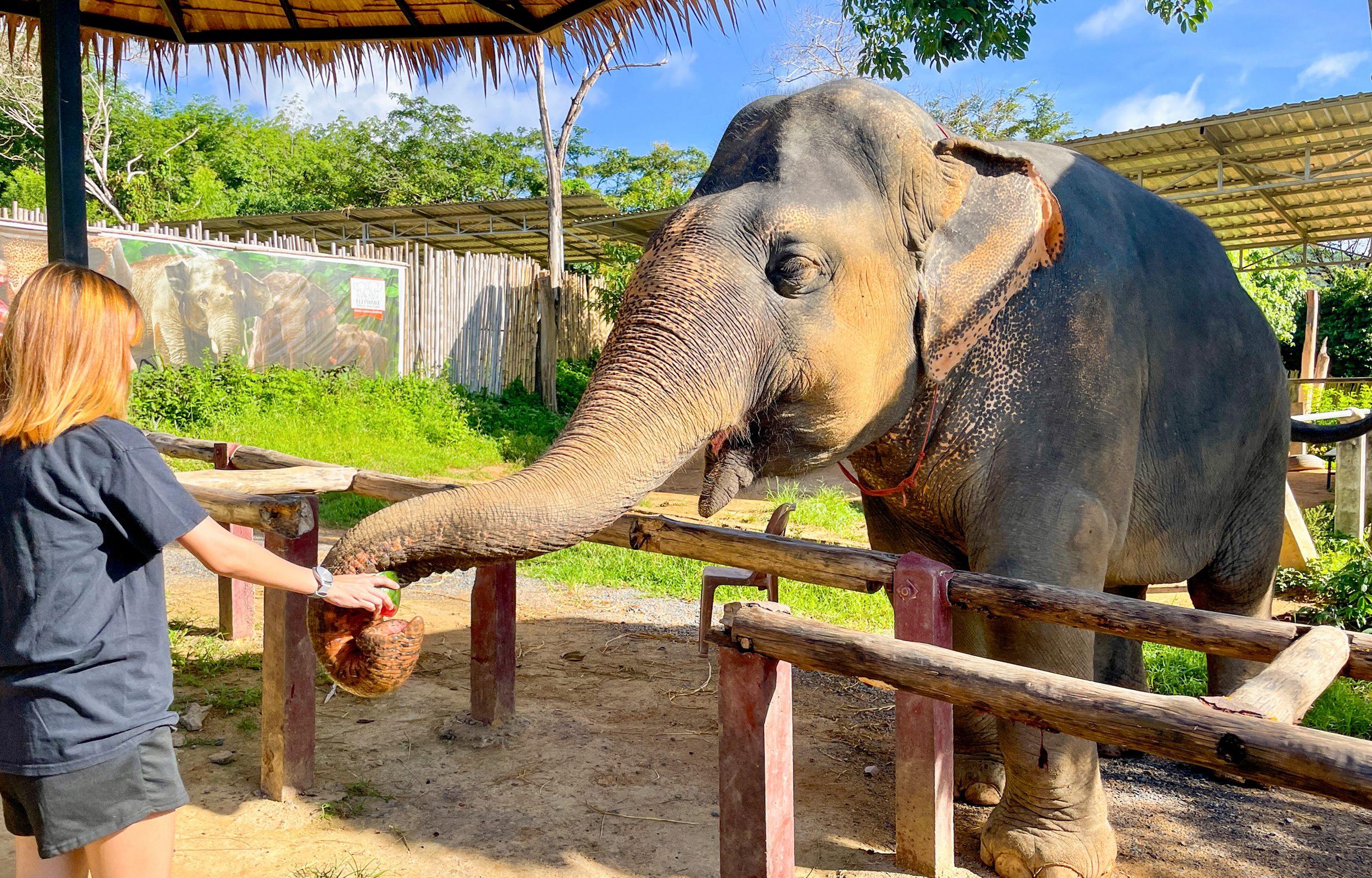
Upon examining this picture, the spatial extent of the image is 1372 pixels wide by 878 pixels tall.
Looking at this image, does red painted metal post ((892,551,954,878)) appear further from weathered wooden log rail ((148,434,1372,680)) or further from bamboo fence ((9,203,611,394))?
bamboo fence ((9,203,611,394))

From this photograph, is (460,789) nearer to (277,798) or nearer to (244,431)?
(277,798)

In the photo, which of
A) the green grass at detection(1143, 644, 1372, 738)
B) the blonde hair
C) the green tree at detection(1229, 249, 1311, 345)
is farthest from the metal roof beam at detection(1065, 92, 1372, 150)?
the green tree at detection(1229, 249, 1311, 345)

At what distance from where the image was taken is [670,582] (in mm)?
6664

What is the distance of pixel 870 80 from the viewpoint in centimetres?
278

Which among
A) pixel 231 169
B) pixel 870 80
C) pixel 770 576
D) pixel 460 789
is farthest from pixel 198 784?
pixel 231 169

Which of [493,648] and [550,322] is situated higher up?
[550,322]

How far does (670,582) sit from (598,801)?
3.38 m

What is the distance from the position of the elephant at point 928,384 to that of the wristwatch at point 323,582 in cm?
6

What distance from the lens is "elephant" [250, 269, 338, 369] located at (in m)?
10.8

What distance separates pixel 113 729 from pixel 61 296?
2.53ft

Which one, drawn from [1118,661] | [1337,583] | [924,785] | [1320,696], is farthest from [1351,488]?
[924,785]

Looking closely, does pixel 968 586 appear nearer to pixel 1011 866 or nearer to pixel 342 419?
pixel 1011 866

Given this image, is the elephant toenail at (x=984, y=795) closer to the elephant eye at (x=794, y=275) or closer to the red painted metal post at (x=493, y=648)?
the red painted metal post at (x=493, y=648)

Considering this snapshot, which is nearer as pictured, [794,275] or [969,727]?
[794,275]
